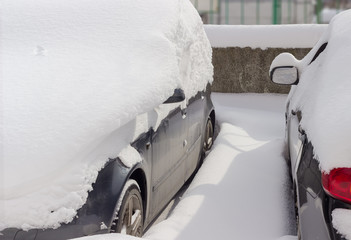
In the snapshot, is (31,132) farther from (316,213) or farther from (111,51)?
(316,213)

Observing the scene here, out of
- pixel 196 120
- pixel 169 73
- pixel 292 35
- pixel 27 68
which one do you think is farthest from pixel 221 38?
pixel 27 68

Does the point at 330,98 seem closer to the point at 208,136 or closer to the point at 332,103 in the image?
the point at 332,103

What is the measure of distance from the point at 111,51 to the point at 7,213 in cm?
147

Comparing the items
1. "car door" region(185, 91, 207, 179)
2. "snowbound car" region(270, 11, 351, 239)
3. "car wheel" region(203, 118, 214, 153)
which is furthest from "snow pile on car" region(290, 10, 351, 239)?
"car wheel" region(203, 118, 214, 153)

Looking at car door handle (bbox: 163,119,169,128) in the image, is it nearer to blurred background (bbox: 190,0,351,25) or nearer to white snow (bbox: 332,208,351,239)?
white snow (bbox: 332,208,351,239)

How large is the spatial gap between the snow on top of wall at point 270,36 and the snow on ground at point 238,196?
194 cm

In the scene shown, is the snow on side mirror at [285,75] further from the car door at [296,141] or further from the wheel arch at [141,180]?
the wheel arch at [141,180]

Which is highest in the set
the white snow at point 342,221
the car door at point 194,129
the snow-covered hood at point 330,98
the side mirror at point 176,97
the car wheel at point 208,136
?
the snow-covered hood at point 330,98

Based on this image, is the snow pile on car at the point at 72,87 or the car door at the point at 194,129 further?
the car door at the point at 194,129

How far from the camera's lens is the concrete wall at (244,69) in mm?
8695

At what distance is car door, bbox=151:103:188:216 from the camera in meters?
3.94

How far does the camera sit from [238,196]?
4.50 m

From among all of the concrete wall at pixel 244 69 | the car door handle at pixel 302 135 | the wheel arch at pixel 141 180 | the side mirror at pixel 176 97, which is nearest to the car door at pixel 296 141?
the car door handle at pixel 302 135

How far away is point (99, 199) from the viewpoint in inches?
120
